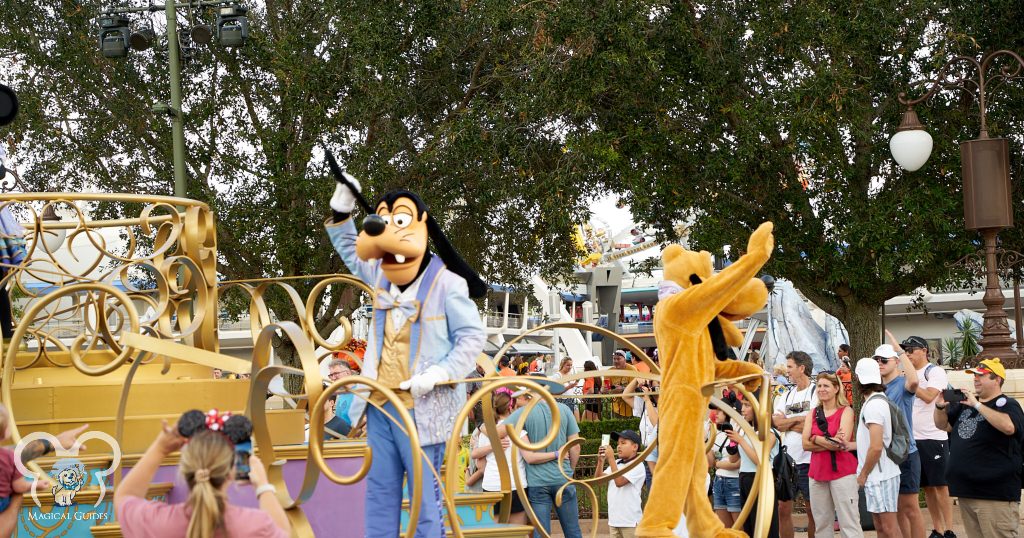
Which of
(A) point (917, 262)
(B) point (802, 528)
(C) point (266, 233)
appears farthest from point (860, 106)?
(C) point (266, 233)

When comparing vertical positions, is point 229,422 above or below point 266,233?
below

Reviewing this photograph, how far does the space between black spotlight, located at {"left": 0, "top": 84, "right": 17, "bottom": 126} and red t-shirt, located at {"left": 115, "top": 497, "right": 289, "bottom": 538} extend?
3.08m

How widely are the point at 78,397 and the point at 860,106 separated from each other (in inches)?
320

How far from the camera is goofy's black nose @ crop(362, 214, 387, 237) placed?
477 cm

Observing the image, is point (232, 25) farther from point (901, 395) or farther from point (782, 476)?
point (901, 395)

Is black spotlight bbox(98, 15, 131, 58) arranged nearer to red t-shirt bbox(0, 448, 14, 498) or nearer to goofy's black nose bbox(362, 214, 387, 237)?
red t-shirt bbox(0, 448, 14, 498)

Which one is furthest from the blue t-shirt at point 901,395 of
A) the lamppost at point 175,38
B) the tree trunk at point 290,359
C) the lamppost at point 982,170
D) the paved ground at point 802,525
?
the tree trunk at point 290,359

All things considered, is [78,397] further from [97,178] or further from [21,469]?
[97,178]

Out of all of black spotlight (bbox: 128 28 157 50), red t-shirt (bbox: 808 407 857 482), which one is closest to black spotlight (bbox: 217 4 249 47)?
black spotlight (bbox: 128 28 157 50)

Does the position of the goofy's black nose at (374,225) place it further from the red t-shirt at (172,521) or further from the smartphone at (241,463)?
the red t-shirt at (172,521)

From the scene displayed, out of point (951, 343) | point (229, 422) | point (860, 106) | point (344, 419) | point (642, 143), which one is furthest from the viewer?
point (951, 343)

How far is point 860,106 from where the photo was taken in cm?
1144

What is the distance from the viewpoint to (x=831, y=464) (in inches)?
307

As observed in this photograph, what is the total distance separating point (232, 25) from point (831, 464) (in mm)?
7721
